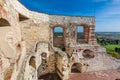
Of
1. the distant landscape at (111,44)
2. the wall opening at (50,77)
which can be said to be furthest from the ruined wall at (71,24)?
the distant landscape at (111,44)

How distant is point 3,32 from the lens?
4.52m

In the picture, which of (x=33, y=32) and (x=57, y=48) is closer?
(x=33, y=32)

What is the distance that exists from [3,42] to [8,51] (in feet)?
1.16

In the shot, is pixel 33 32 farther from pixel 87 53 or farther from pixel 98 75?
pixel 98 75

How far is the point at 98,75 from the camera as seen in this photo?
407 inches

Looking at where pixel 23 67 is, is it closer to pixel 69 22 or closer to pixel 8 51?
pixel 8 51

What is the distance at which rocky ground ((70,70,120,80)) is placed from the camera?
980cm

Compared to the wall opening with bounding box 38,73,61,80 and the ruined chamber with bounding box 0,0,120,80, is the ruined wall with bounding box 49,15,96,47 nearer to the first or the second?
the ruined chamber with bounding box 0,0,120,80

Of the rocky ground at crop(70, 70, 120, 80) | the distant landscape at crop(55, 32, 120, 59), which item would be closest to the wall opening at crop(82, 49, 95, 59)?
the rocky ground at crop(70, 70, 120, 80)

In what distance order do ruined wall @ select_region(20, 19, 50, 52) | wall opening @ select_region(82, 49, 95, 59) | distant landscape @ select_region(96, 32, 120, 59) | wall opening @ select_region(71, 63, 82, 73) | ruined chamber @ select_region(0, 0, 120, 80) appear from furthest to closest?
distant landscape @ select_region(96, 32, 120, 59) < wall opening @ select_region(82, 49, 95, 59) < wall opening @ select_region(71, 63, 82, 73) < ruined wall @ select_region(20, 19, 50, 52) < ruined chamber @ select_region(0, 0, 120, 80)

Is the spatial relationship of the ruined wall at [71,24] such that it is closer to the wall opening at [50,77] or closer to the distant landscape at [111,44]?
the wall opening at [50,77]

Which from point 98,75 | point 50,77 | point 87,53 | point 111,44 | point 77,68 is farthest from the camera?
point 111,44

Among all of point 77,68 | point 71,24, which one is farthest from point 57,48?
point 71,24

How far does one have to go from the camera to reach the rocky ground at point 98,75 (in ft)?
32.2
